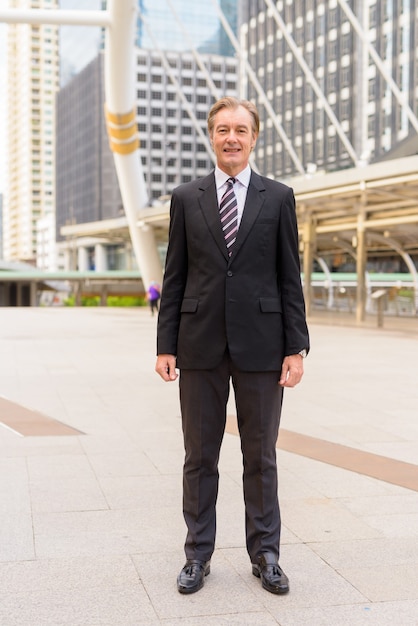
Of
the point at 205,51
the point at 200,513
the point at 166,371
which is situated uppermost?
the point at 205,51

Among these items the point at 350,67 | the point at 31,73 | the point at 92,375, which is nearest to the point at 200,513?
the point at 92,375

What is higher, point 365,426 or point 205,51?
point 205,51

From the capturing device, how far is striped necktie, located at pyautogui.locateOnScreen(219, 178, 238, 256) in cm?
347

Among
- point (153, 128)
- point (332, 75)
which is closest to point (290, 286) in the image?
point (332, 75)

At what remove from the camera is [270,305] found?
3.44 metres

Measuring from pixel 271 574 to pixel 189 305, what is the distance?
44.1 inches

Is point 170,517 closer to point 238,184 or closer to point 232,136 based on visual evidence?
point 238,184

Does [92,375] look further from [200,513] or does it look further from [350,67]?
[350,67]

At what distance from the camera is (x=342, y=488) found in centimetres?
512

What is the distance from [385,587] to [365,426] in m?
4.04

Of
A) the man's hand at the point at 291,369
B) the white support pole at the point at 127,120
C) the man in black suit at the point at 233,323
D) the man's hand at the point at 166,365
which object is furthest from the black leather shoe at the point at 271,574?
the white support pole at the point at 127,120

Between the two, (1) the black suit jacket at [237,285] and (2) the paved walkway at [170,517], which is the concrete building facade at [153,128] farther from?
(1) the black suit jacket at [237,285]

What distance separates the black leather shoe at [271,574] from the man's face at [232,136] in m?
1.60

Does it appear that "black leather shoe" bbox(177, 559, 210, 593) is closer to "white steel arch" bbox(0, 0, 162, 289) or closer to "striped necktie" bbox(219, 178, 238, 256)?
"striped necktie" bbox(219, 178, 238, 256)
